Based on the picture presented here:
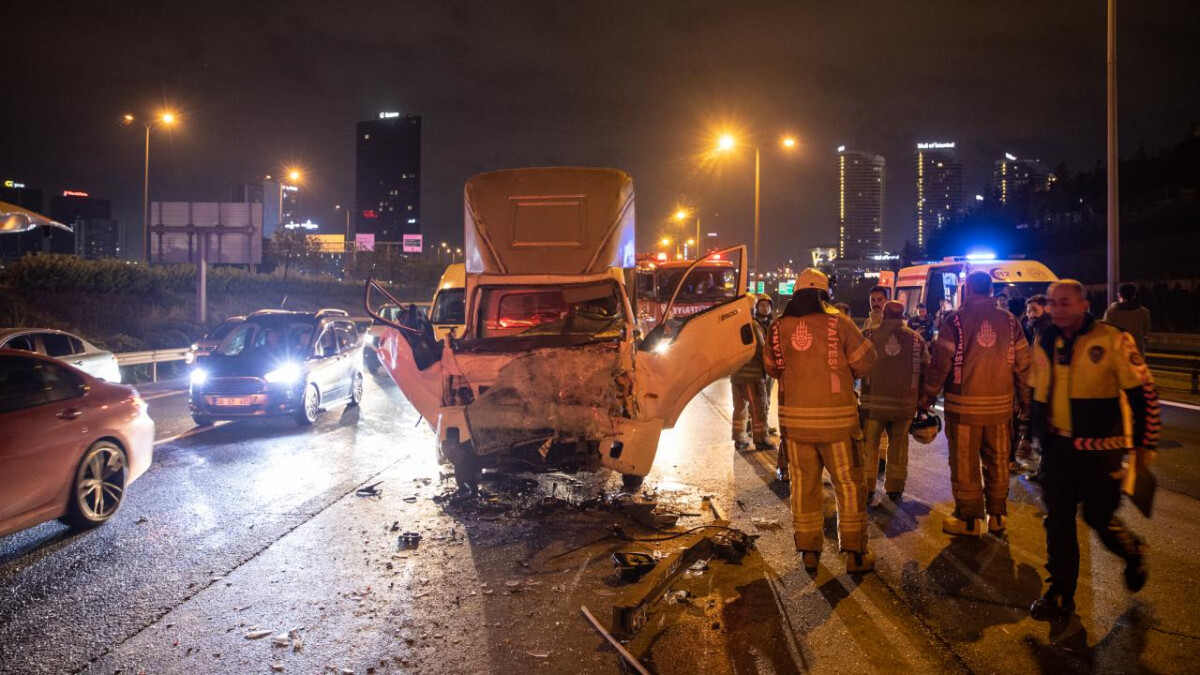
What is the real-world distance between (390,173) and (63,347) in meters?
172

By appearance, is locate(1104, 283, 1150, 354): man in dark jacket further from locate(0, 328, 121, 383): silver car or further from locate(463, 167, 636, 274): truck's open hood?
locate(0, 328, 121, 383): silver car

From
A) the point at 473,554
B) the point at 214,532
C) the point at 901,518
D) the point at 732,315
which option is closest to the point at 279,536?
the point at 214,532

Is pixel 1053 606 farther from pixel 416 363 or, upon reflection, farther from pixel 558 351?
pixel 416 363

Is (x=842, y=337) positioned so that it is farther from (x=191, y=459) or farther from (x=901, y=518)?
(x=191, y=459)

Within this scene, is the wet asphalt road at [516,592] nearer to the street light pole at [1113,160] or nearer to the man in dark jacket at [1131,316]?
the man in dark jacket at [1131,316]

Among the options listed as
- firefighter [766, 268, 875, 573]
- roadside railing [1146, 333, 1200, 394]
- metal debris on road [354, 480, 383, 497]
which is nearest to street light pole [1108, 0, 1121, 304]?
roadside railing [1146, 333, 1200, 394]

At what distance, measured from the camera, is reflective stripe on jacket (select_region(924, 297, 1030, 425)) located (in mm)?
5660

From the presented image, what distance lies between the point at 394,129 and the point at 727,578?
184m

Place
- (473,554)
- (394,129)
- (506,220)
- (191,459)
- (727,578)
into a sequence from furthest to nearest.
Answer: (394,129) < (191,459) < (506,220) < (473,554) < (727,578)

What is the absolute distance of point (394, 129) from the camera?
17588 centimetres

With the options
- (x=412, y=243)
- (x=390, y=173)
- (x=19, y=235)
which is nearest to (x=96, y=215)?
(x=390, y=173)

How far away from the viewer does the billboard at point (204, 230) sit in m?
26.5

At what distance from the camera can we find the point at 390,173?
17450 centimetres

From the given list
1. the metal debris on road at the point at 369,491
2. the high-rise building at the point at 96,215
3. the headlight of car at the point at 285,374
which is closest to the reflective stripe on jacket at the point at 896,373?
the metal debris on road at the point at 369,491
